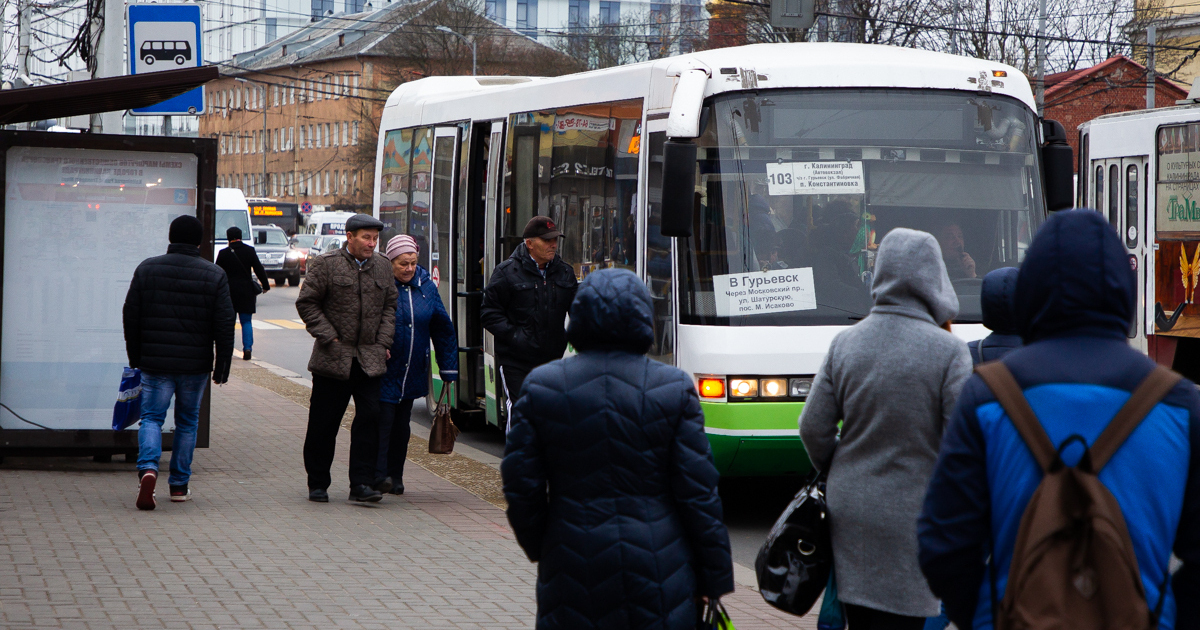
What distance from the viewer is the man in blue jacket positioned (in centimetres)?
262

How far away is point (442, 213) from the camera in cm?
1209

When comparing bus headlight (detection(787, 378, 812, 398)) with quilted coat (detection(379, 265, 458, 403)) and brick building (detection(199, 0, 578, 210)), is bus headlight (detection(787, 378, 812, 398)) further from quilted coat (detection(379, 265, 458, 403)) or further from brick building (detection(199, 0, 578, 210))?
brick building (detection(199, 0, 578, 210))

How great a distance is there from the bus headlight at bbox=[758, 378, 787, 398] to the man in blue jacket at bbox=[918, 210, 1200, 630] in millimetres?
4931

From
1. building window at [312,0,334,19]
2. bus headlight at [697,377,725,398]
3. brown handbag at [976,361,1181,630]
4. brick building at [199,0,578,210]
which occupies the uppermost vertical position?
building window at [312,0,334,19]

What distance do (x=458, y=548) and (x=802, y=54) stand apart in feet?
11.4

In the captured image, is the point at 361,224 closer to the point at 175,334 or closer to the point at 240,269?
the point at 175,334

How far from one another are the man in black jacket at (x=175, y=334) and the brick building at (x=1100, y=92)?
34.8m

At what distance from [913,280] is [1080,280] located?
133 centimetres

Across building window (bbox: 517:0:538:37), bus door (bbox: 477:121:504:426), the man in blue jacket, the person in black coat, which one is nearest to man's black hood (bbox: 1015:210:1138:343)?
the man in blue jacket

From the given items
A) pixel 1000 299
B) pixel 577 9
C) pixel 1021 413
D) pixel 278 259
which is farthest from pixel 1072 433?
pixel 577 9

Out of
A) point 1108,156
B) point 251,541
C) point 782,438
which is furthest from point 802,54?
point 1108,156

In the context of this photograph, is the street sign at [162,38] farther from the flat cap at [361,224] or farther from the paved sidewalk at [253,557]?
the flat cap at [361,224]

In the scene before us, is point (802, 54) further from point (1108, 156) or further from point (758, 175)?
point (1108, 156)

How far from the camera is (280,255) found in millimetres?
43688
